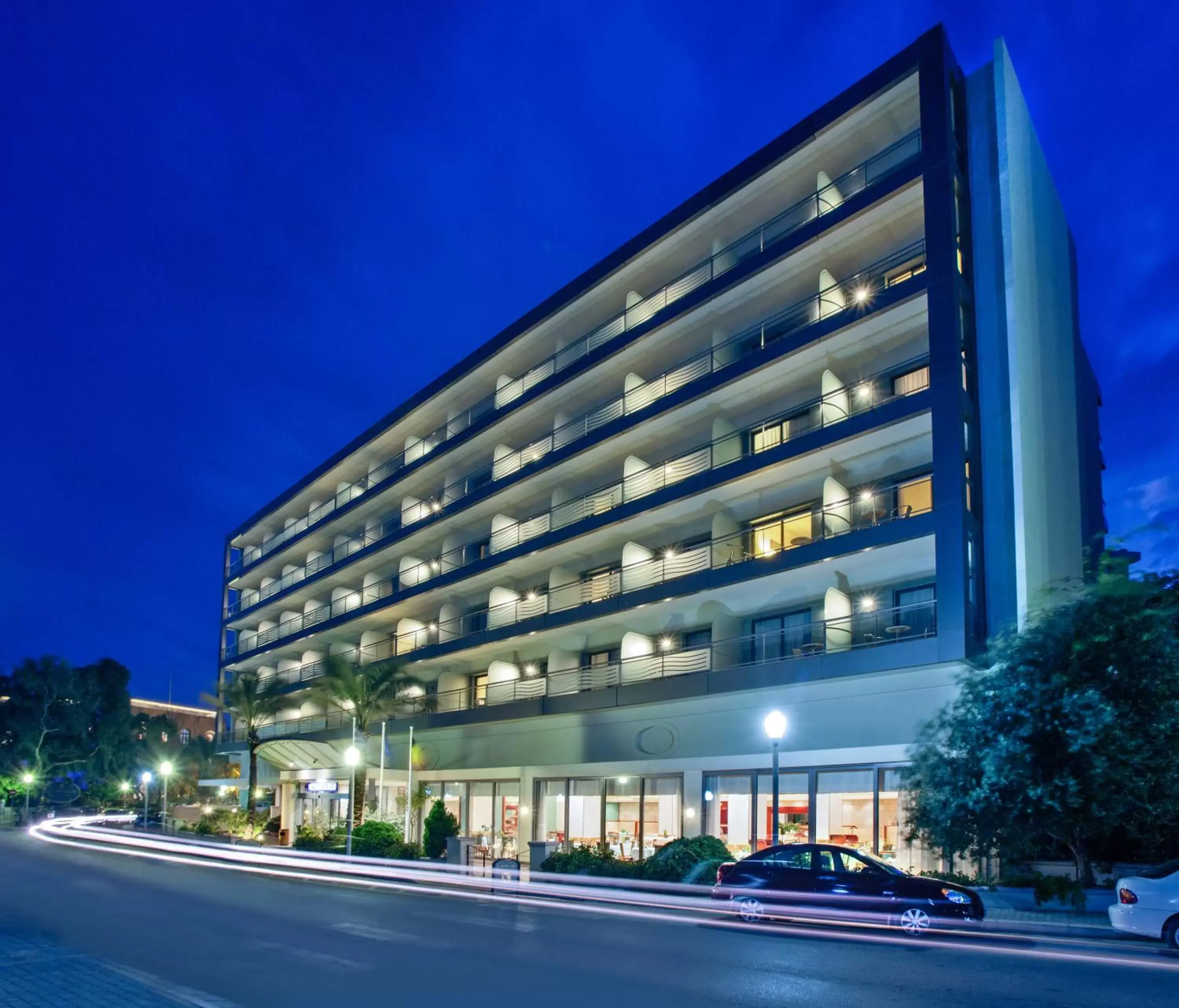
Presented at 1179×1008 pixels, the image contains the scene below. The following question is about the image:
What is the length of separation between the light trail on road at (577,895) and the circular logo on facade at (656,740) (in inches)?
293

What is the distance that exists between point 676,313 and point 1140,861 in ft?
68.9

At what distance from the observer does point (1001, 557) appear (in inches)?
1121

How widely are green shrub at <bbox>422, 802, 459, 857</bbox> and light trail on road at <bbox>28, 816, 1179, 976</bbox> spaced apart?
2.93 metres

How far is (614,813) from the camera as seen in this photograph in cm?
3634

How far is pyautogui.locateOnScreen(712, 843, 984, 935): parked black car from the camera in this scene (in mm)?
18578

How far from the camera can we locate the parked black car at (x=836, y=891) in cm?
1858

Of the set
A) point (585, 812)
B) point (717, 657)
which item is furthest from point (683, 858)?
point (585, 812)

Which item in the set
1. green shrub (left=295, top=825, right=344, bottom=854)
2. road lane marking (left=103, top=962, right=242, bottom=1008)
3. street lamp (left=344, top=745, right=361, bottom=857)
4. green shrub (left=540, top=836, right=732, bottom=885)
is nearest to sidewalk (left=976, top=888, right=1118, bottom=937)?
green shrub (left=540, top=836, right=732, bottom=885)

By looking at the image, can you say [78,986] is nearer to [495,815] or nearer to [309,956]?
[309,956]

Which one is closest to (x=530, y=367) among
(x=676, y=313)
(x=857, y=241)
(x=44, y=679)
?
(x=676, y=313)

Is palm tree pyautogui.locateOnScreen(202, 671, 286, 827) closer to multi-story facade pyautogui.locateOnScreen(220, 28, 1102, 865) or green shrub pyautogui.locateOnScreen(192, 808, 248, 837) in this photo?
green shrub pyautogui.locateOnScreen(192, 808, 248, 837)

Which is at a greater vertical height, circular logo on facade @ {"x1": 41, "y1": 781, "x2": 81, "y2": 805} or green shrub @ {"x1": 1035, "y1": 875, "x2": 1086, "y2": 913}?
green shrub @ {"x1": 1035, "y1": 875, "x2": 1086, "y2": 913}

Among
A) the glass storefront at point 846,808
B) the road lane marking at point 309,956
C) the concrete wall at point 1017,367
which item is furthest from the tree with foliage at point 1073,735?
the road lane marking at point 309,956

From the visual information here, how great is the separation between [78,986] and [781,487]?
24452 mm
